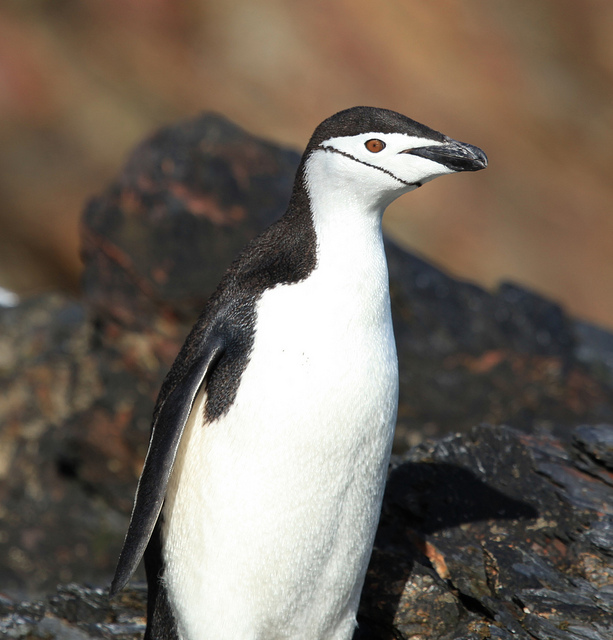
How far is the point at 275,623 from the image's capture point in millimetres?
2443

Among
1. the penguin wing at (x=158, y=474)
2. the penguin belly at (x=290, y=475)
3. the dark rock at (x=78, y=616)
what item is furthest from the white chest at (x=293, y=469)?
the dark rock at (x=78, y=616)

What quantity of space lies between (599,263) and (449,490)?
39.8ft

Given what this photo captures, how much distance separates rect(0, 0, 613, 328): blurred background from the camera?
13594mm

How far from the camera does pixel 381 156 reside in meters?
2.31

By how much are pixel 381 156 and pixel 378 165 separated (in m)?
0.03

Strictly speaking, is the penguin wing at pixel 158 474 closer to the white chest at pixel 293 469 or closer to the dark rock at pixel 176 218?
the white chest at pixel 293 469

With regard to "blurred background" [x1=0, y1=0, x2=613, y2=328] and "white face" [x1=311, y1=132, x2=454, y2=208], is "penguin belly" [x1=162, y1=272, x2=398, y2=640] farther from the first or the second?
"blurred background" [x1=0, y1=0, x2=613, y2=328]

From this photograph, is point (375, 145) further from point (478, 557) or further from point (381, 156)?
point (478, 557)

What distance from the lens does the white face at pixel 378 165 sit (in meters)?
2.30

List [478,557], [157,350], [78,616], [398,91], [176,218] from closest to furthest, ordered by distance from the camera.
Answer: [478,557], [78,616], [157,350], [176,218], [398,91]

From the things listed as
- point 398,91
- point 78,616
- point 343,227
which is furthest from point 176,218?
point 398,91

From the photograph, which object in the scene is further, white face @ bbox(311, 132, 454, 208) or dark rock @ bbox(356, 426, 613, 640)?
dark rock @ bbox(356, 426, 613, 640)

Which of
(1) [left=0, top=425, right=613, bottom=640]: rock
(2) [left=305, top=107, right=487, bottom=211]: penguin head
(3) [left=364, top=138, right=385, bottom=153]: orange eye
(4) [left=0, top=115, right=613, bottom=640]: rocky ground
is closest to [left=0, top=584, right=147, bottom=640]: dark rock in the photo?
(1) [left=0, top=425, right=613, bottom=640]: rock

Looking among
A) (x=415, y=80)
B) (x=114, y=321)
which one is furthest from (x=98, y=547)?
(x=415, y=80)
